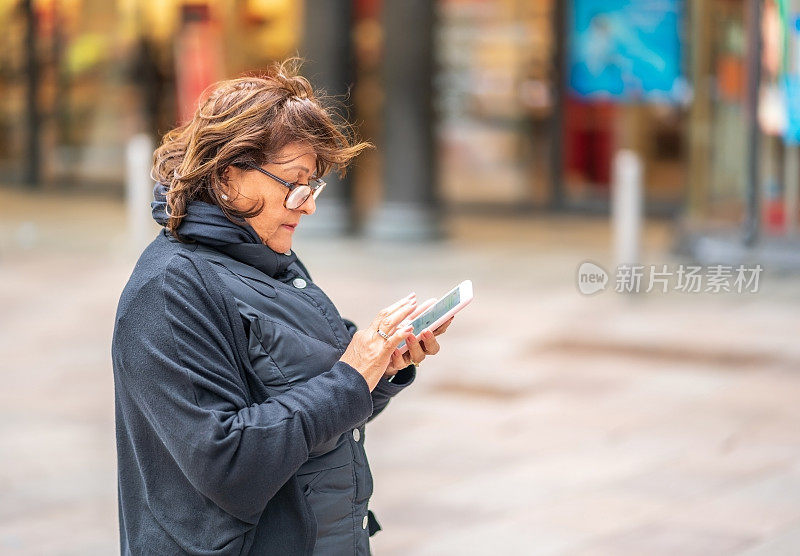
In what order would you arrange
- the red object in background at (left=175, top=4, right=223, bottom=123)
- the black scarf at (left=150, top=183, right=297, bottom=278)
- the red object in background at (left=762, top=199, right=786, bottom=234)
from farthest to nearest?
the red object in background at (left=175, top=4, right=223, bottom=123)
the red object in background at (left=762, top=199, right=786, bottom=234)
the black scarf at (left=150, top=183, right=297, bottom=278)

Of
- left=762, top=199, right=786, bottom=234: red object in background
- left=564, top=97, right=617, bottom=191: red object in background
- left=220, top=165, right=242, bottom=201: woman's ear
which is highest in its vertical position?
left=220, top=165, right=242, bottom=201: woman's ear

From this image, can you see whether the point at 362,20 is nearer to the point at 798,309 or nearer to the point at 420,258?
the point at 420,258

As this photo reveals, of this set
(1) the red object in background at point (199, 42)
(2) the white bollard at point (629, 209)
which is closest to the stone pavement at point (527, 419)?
(2) the white bollard at point (629, 209)

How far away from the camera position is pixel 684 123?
50.5 ft

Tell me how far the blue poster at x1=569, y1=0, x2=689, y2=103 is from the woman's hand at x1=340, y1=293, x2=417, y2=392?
13019mm

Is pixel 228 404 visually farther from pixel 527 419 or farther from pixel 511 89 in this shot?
pixel 511 89

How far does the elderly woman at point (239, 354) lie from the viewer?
2.31 m

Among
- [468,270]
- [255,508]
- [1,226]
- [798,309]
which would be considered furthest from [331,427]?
[1,226]

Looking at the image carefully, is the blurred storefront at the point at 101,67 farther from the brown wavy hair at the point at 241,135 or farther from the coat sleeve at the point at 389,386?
the brown wavy hair at the point at 241,135

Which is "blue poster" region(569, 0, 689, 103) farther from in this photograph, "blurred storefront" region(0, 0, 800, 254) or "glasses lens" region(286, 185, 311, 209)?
"glasses lens" region(286, 185, 311, 209)

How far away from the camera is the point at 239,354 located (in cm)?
237

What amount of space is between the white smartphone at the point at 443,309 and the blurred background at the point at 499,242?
3.51ft

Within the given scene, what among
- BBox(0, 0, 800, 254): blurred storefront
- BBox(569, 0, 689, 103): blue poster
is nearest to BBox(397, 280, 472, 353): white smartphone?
BBox(0, 0, 800, 254): blurred storefront

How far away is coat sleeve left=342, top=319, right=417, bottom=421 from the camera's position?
8.96 ft
